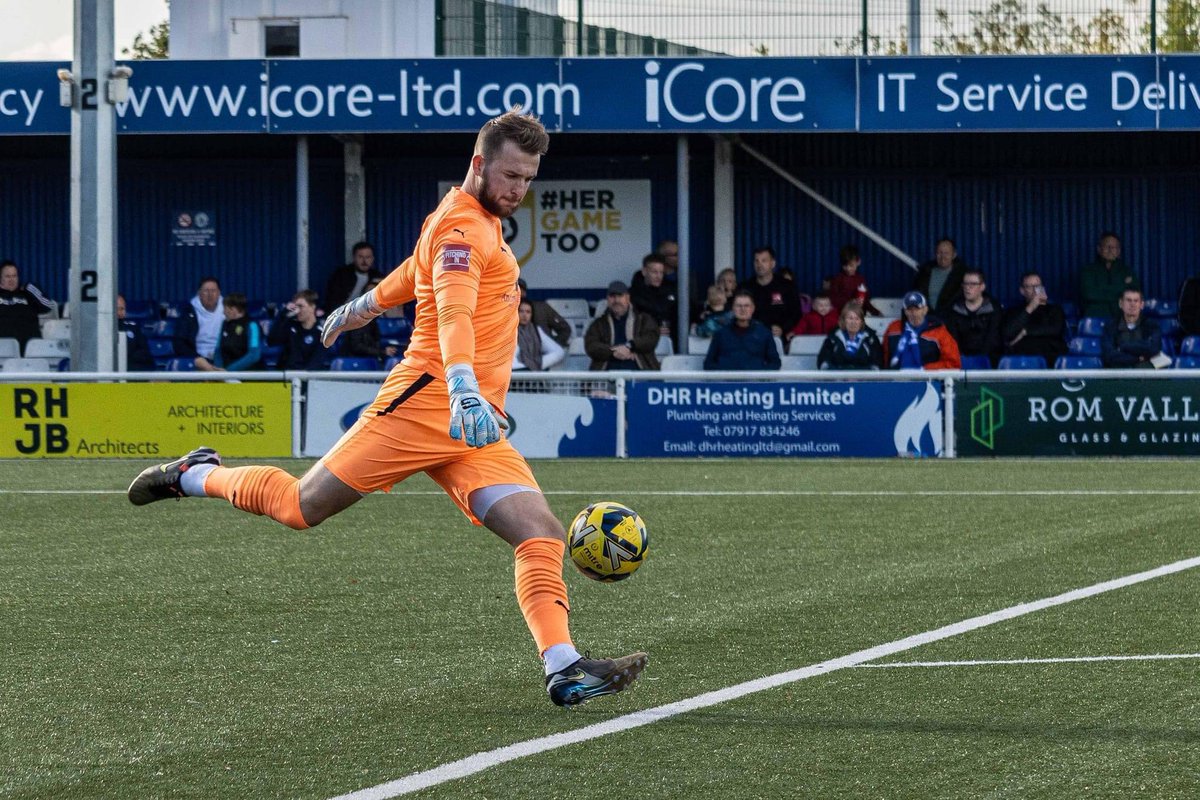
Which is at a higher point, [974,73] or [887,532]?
[974,73]

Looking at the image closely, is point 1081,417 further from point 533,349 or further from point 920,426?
point 533,349

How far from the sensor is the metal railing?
20031 millimetres

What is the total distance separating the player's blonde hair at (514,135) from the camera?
502 cm

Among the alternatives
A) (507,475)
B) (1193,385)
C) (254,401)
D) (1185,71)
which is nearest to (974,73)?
(1185,71)

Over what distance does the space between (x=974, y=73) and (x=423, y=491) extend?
29.9 feet

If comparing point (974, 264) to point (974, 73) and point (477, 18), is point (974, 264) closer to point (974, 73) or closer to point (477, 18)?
point (974, 73)

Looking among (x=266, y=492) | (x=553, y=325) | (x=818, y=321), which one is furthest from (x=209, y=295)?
(x=266, y=492)

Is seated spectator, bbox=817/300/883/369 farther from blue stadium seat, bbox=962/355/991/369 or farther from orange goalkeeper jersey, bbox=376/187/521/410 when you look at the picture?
orange goalkeeper jersey, bbox=376/187/521/410

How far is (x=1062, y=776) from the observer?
4.25 metres

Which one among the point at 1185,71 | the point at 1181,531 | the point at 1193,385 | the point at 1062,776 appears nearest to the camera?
the point at 1062,776

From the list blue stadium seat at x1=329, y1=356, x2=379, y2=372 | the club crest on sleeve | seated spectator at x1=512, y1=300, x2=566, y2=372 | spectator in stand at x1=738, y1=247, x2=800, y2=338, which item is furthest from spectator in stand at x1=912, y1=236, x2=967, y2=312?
the club crest on sleeve

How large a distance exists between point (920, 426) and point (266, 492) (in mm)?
10759

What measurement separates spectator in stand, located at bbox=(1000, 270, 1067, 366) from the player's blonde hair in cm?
1395

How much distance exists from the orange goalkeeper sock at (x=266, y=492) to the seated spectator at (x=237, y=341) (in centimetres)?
1238
